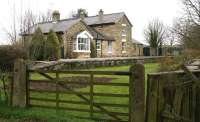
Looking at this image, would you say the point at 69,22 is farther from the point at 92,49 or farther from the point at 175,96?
the point at 175,96

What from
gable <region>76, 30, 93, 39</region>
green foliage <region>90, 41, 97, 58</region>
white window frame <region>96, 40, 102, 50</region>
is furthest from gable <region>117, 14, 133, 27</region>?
gable <region>76, 30, 93, 39</region>

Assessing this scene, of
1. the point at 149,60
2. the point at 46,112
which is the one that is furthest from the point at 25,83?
the point at 149,60

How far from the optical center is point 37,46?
1282 inches

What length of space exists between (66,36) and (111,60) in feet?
22.1

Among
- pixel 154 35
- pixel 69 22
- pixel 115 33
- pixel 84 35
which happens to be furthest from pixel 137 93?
pixel 154 35

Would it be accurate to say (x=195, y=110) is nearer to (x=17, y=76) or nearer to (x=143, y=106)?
(x=143, y=106)

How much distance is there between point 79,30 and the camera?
1670 inches

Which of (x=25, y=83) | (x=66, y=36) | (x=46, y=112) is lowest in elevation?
(x=46, y=112)

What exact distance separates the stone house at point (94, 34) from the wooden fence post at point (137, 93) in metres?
31.8

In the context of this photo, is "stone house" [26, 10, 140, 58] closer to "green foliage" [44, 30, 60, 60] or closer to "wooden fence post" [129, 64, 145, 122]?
"green foliage" [44, 30, 60, 60]

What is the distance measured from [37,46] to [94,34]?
15.4 meters

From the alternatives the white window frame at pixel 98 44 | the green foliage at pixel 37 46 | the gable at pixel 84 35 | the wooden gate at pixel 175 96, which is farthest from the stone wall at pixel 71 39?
the wooden gate at pixel 175 96

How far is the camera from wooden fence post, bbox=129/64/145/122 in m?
8.54

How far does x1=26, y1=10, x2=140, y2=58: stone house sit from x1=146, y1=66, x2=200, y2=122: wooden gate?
107 ft
